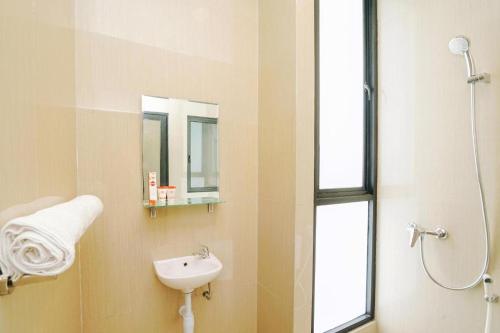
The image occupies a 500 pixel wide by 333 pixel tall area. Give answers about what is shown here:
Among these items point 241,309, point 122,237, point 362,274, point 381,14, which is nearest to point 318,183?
point 362,274

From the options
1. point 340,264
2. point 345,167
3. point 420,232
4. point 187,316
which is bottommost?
point 187,316

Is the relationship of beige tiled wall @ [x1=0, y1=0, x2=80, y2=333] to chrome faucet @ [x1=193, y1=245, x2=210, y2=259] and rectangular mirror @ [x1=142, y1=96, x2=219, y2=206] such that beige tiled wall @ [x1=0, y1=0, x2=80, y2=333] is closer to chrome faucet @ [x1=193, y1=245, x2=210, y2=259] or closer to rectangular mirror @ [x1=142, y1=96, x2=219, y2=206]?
rectangular mirror @ [x1=142, y1=96, x2=219, y2=206]

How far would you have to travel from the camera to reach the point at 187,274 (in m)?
1.29

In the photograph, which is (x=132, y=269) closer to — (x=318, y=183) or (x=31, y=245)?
(x=31, y=245)

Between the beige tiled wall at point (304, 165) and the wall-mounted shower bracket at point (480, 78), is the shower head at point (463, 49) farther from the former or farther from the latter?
the beige tiled wall at point (304, 165)

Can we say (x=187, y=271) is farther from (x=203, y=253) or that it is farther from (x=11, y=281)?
(x=11, y=281)

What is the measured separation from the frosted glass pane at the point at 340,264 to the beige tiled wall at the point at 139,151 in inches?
17.5

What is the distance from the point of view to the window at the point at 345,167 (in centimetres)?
153

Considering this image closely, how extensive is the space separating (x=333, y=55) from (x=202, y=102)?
0.96 m

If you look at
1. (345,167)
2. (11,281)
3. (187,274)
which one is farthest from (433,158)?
(11,281)

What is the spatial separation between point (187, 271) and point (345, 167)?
4.11 ft

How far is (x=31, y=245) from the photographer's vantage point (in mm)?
454

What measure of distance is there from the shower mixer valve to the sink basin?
1.13 m

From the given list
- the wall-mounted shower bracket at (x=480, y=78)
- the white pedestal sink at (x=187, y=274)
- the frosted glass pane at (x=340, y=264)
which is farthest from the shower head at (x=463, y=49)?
the white pedestal sink at (x=187, y=274)
